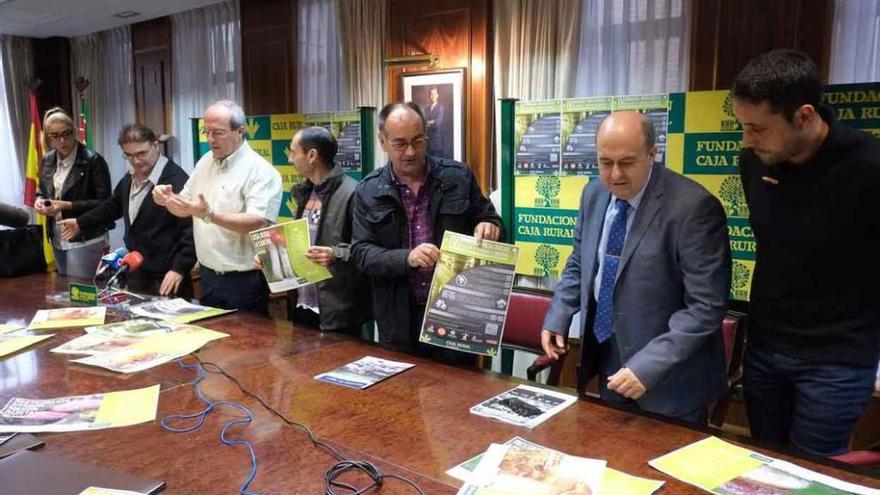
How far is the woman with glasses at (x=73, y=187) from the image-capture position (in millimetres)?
3627

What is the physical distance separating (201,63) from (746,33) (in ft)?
15.1

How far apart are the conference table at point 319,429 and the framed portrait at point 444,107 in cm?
254

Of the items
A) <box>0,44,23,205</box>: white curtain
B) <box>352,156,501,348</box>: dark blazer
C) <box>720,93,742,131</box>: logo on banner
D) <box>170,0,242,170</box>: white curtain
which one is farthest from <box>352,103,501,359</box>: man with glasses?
<box>0,44,23,205</box>: white curtain

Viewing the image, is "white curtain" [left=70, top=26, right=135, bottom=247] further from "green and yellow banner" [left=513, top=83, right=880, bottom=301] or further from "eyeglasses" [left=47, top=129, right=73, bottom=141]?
"green and yellow banner" [left=513, top=83, right=880, bottom=301]

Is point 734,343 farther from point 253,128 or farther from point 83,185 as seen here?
point 253,128

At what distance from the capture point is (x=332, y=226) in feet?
8.42

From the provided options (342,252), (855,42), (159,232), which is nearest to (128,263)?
(159,232)

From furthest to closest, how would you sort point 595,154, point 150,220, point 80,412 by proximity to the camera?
point 595,154 → point 150,220 → point 80,412

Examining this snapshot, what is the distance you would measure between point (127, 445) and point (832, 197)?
5.56ft

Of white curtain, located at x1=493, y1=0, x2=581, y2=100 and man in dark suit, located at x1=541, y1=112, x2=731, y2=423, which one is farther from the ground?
white curtain, located at x1=493, y1=0, x2=581, y2=100

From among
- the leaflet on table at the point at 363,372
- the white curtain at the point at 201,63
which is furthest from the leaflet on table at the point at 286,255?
the white curtain at the point at 201,63

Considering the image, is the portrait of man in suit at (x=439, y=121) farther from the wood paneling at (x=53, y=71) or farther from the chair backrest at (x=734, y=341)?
the wood paneling at (x=53, y=71)

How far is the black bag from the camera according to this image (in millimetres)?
3268

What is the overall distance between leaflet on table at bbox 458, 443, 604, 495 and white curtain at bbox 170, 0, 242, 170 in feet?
16.8
